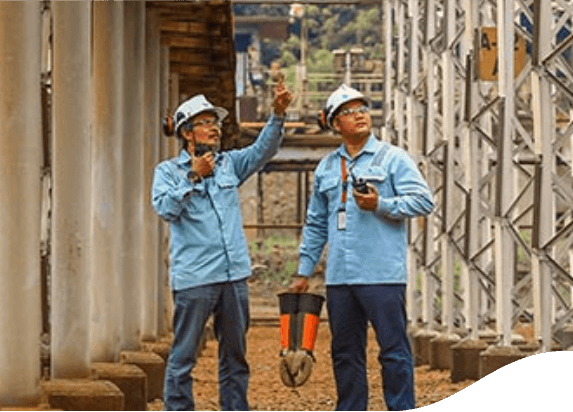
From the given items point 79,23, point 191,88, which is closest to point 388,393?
point 79,23

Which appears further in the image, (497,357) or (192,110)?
(497,357)

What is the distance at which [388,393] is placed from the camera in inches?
345

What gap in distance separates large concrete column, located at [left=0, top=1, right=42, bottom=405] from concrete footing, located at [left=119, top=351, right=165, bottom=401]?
383 cm

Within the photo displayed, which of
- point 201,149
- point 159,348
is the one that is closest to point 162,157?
point 159,348

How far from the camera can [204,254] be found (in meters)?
9.18

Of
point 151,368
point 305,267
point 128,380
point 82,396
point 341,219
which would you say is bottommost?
point 151,368

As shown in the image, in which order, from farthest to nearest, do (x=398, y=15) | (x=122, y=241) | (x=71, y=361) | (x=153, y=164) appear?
(x=398, y=15)
(x=153, y=164)
(x=122, y=241)
(x=71, y=361)

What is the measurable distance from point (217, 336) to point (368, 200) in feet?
3.59

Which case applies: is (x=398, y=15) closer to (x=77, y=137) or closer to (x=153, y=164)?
(x=153, y=164)

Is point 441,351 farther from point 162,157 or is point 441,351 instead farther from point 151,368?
point 151,368

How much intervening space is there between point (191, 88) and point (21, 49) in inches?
761

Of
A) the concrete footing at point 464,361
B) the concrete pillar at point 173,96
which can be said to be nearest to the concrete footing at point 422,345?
the concrete footing at point 464,361

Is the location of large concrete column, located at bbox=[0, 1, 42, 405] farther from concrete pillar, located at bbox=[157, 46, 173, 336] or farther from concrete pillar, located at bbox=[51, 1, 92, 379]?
concrete pillar, located at bbox=[157, 46, 173, 336]

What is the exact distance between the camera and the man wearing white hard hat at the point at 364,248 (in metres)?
8.77
